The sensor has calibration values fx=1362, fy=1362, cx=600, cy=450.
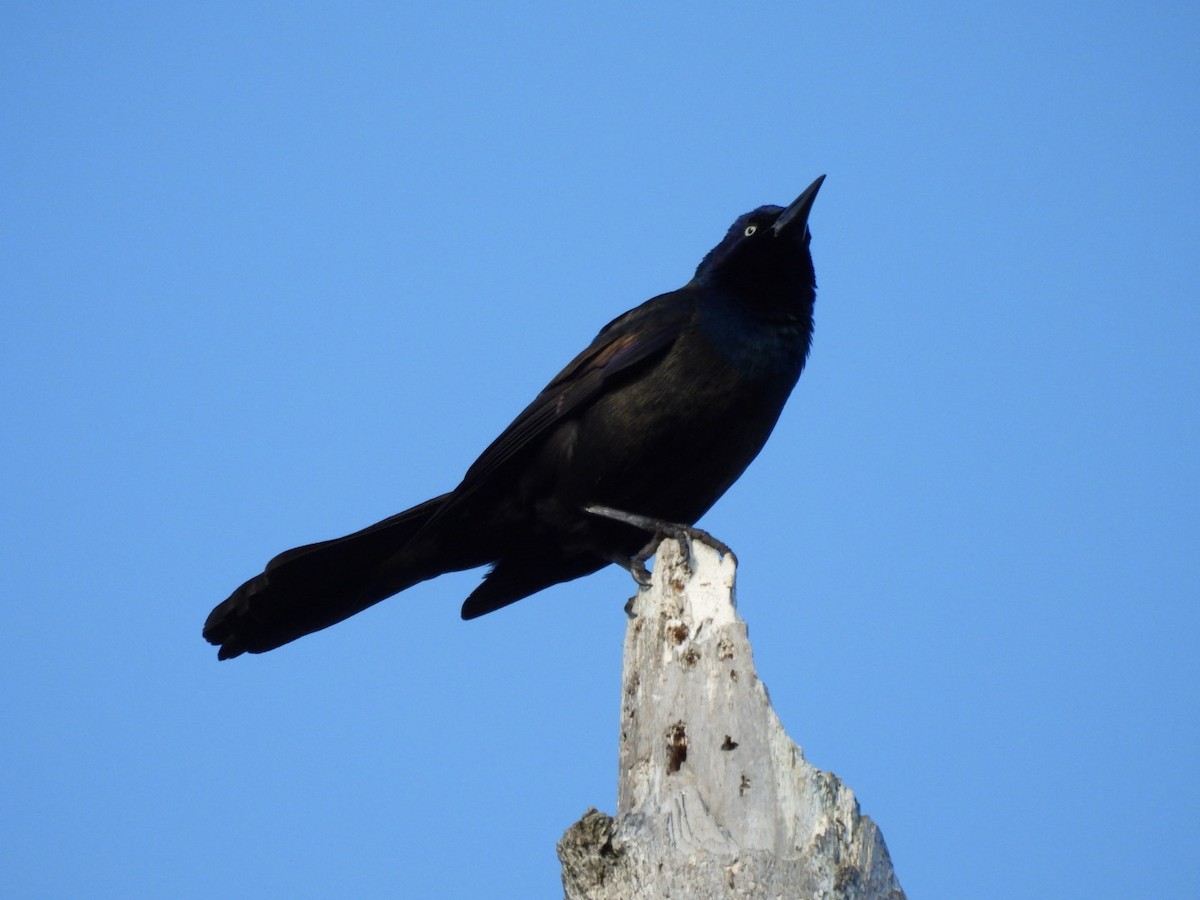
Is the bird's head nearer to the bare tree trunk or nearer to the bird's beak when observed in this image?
the bird's beak

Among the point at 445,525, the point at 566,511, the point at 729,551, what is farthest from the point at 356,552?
the point at 729,551

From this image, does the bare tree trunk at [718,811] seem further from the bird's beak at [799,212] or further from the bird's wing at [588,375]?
the bird's beak at [799,212]

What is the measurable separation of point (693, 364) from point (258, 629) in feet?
7.32

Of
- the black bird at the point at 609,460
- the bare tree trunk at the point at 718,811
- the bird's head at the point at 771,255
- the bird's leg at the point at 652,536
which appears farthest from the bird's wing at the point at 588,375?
the bare tree trunk at the point at 718,811

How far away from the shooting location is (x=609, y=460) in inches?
223

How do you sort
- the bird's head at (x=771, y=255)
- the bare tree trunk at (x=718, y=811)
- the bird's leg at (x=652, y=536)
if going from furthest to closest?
the bird's head at (x=771, y=255) < the bird's leg at (x=652, y=536) < the bare tree trunk at (x=718, y=811)

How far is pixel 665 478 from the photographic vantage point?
5691mm

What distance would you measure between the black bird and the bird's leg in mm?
12

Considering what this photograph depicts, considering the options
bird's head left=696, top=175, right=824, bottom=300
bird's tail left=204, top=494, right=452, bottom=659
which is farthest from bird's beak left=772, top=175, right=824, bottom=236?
bird's tail left=204, top=494, right=452, bottom=659

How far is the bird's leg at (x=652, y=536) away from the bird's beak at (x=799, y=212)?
4.95 feet

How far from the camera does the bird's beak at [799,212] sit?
619cm

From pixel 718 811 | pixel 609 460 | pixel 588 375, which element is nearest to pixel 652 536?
pixel 609 460

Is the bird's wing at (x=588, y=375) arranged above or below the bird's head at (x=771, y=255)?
below

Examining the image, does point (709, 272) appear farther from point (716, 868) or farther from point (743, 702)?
point (716, 868)
